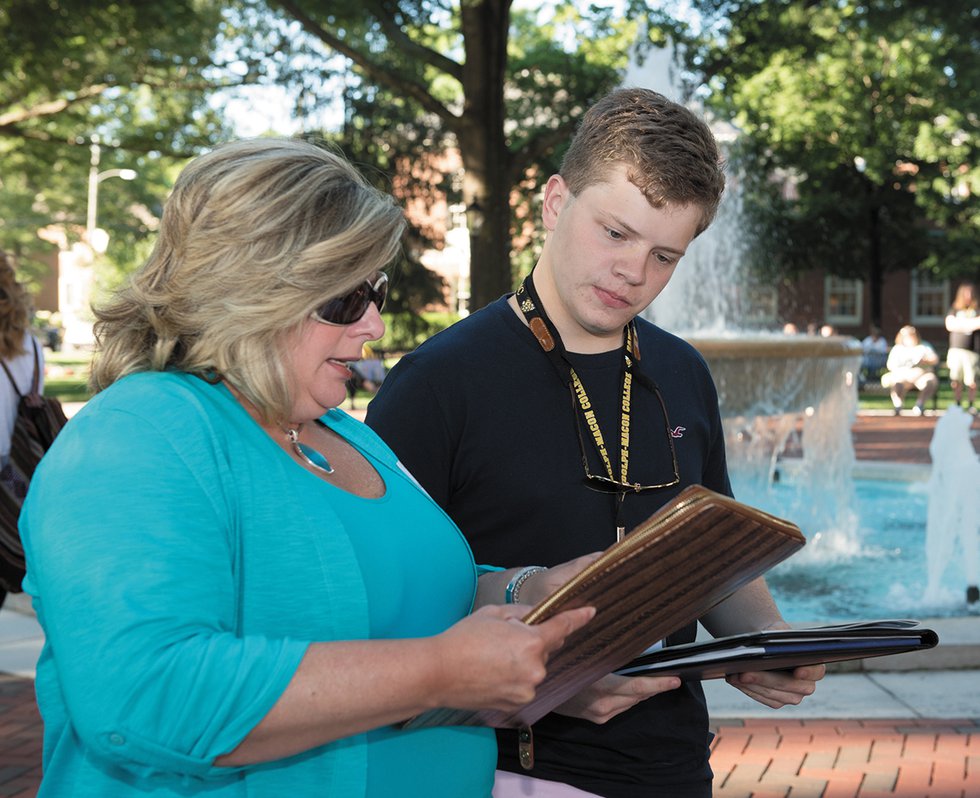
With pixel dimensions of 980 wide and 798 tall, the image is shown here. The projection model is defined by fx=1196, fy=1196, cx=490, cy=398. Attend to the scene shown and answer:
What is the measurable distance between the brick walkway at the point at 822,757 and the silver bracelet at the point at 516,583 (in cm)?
252

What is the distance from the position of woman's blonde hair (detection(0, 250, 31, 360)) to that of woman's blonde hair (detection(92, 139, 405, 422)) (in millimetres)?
3634

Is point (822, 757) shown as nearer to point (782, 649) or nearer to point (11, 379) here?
point (782, 649)

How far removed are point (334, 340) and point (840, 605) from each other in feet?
20.5

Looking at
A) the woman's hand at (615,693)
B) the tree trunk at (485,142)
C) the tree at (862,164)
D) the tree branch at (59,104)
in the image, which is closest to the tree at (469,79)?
the tree trunk at (485,142)

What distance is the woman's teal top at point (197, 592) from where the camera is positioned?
128 centimetres

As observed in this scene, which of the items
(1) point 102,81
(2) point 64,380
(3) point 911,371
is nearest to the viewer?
(1) point 102,81

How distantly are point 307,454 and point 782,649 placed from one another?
0.74 metres

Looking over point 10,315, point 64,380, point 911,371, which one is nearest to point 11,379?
point 10,315

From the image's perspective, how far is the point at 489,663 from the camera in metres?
1.34

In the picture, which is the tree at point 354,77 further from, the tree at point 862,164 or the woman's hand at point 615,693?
the woman's hand at point 615,693

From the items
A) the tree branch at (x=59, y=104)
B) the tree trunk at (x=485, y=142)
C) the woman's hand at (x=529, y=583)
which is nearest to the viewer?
the woman's hand at (x=529, y=583)

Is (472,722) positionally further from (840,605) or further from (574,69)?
(574,69)

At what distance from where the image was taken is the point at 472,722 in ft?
5.81

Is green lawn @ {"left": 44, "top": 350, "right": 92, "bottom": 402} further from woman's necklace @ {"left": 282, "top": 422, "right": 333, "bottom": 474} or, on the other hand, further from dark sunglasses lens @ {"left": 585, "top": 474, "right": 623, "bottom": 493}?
woman's necklace @ {"left": 282, "top": 422, "right": 333, "bottom": 474}
